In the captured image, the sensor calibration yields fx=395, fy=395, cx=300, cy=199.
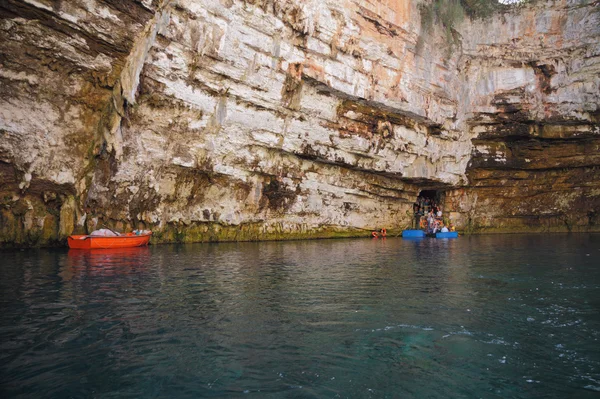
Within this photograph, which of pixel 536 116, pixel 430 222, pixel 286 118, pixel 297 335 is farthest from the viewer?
pixel 430 222

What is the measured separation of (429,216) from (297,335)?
34.1 metres

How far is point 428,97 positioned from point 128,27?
23.7 m

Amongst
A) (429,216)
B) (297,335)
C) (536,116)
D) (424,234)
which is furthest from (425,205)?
(297,335)

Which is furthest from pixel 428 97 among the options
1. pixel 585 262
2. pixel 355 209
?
pixel 585 262

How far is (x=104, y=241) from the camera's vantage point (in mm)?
18688

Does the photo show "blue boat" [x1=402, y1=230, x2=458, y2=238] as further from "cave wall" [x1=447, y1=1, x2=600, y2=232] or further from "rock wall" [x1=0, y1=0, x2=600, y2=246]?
"cave wall" [x1=447, y1=1, x2=600, y2=232]

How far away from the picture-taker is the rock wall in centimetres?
1694

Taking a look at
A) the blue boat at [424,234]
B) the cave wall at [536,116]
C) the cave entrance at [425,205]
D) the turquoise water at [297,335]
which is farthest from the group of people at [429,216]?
the turquoise water at [297,335]

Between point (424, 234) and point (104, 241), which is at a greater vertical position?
point (104, 241)

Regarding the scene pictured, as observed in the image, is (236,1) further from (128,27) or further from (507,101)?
(507,101)

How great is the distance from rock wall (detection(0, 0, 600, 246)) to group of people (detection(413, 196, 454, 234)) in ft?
6.16

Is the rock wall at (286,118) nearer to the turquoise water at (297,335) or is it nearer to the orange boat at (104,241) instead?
the orange boat at (104,241)

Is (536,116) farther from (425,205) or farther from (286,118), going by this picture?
(286,118)

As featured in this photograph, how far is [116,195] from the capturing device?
20.8 metres
